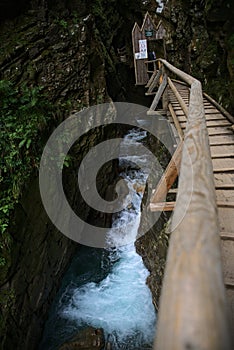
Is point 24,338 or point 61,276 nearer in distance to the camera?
point 24,338

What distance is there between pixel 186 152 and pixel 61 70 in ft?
22.2

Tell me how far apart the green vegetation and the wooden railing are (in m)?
4.11

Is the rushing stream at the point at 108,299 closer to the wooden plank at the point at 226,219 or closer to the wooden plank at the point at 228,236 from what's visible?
the wooden plank at the point at 226,219

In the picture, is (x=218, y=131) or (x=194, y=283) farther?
(x=218, y=131)

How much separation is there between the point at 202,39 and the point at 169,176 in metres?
10.2

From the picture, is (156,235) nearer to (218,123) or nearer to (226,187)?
(218,123)

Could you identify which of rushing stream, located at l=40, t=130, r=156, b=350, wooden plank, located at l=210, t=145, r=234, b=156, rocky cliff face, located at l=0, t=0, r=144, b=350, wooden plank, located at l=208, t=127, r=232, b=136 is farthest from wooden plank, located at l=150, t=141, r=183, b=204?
rushing stream, located at l=40, t=130, r=156, b=350

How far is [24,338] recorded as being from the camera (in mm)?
4793

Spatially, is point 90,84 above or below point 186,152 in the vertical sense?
above

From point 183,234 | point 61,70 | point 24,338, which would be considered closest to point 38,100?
point 61,70

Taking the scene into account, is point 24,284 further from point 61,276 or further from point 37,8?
point 37,8

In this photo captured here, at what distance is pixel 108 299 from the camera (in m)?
6.57

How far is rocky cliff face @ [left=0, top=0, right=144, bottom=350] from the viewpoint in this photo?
4727 mm

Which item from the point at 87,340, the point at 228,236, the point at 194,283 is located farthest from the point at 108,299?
the point at 194,283
